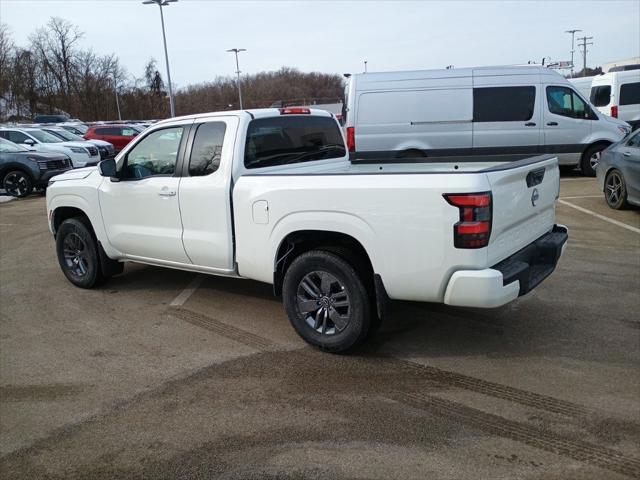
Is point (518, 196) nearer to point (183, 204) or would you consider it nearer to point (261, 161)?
point (261, 161)

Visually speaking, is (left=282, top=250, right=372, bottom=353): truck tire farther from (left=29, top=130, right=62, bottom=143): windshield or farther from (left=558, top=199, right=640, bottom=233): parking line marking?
(left=29, top=130, right=62, bottom=143): windshield

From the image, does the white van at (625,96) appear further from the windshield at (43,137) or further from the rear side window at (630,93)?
the windshield at (43,137)

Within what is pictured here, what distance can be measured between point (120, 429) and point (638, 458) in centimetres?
288

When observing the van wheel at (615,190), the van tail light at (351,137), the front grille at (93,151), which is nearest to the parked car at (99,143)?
the front grille at (93,151)

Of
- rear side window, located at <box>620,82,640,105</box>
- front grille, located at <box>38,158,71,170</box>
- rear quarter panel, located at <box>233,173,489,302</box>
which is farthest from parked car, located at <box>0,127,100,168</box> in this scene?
rear side window, located at <box>620,82,640,105</box>

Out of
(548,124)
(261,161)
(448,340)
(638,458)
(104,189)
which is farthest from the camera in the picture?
(548,124)

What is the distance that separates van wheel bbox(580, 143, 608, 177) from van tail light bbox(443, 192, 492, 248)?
1141cm

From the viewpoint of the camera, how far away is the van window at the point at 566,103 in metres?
13.0

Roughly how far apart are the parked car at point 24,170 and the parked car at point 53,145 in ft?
5.71

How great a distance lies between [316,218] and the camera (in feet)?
13.6

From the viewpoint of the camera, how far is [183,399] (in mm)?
3773

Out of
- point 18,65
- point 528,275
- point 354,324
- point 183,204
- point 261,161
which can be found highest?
point 18,65

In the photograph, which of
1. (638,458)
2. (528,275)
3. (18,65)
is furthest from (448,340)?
(18,65)

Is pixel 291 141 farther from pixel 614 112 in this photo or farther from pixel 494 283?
pixel 614 112
